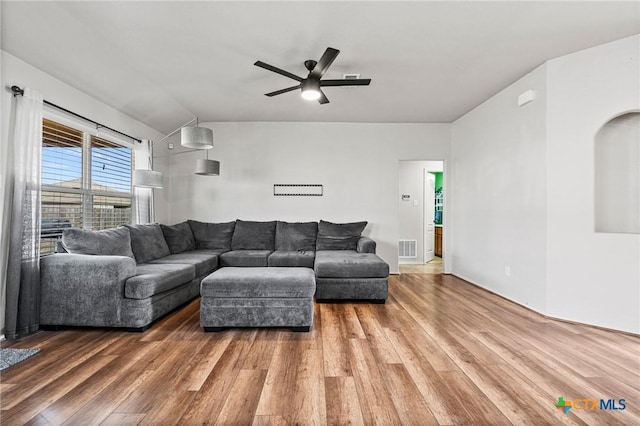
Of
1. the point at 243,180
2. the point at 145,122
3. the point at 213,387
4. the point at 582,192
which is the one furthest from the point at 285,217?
the point at 582,192

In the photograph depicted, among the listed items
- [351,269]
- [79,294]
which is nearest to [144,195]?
[79,294]

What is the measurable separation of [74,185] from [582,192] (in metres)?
5.53

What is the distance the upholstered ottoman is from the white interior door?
14.5 ft

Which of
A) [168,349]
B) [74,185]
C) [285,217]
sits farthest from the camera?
[285,217]

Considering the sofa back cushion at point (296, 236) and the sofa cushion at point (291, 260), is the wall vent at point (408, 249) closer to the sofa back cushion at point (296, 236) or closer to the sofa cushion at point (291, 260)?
the sofa back cushion at point (296, 236)

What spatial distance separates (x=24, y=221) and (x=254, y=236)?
8.98ft

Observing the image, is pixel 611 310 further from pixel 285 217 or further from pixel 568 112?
pixel 285 217

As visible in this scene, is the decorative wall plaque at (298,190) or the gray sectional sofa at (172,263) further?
the decorative wall plaque at (298,190)

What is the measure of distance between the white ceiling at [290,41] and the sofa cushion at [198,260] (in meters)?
2.14

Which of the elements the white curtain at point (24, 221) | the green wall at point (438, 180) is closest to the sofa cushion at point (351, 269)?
the white curtain at point (24, 221)

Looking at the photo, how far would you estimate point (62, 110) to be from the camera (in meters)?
3.04

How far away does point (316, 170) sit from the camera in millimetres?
5234

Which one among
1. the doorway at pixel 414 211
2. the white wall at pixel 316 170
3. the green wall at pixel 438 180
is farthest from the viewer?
the green wall at pixel 438 180

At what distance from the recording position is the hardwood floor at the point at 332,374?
157 centimetres
